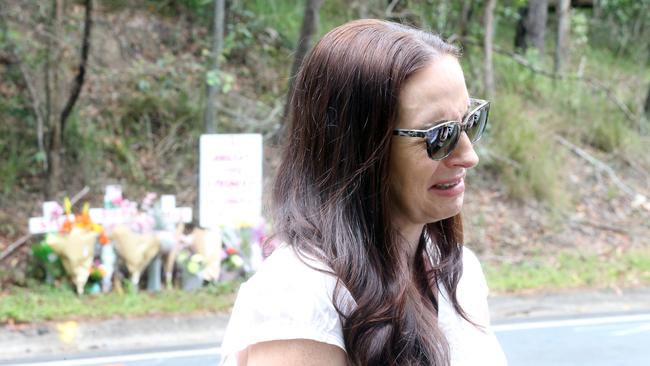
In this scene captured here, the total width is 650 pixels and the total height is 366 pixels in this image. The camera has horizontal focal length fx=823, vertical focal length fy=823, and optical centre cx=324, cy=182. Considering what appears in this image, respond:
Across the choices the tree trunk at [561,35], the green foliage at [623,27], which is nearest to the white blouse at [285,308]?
the tree trunk at [561,35]

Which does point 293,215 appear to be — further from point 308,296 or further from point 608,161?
point 608,161

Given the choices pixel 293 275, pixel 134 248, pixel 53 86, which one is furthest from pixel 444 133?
pixel 53 86

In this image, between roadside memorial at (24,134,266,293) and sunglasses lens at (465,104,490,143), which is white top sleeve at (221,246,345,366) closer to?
sunglasses lens at (465,104,490,143)

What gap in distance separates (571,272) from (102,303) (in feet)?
15.4

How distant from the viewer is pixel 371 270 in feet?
4.67

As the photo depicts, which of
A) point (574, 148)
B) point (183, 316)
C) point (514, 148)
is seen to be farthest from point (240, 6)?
point (183, 316)

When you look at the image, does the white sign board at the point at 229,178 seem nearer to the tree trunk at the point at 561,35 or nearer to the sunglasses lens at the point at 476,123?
the sunglasses lens at the point at 476,123

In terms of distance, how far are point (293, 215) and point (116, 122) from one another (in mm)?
8994

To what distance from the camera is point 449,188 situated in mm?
1522

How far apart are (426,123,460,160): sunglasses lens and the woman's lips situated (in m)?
0.06

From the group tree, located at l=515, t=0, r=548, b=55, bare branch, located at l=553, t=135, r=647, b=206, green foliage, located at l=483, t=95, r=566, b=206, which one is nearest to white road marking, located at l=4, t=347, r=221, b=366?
green foliage, located at l=483, t=95, r=566, b=206

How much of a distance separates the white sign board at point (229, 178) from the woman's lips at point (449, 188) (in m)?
6.08

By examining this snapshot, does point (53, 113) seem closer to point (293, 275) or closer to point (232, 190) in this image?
point (232, 190)

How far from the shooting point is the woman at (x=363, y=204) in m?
1.33
